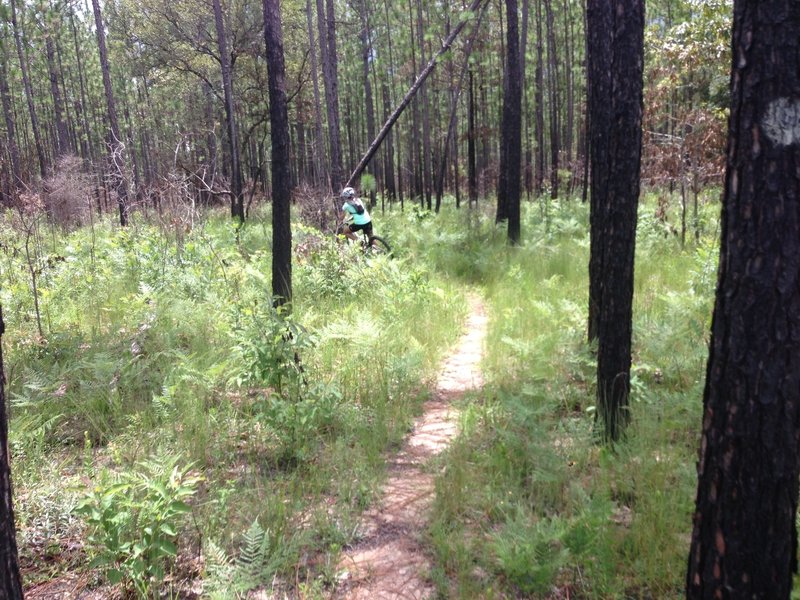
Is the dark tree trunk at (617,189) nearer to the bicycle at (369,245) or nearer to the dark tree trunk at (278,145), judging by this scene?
the dark tree trunk at (278,145)

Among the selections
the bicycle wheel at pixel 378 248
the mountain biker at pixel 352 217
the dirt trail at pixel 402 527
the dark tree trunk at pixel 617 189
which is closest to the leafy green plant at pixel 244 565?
the dirt trail at pixel 402 527

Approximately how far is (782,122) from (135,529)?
10.6 feet

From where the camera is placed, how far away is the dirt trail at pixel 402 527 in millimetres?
2816

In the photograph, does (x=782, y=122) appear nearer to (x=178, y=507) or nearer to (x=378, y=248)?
(x=178, y=507)

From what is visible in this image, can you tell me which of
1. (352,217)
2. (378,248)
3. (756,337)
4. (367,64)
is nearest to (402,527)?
(756,337)

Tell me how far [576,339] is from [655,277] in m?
3.29

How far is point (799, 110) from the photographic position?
1663 mm

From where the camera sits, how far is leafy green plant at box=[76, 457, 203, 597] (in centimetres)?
265

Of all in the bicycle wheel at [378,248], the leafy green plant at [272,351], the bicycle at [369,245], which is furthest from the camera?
the bicycle wheel at [378,248]

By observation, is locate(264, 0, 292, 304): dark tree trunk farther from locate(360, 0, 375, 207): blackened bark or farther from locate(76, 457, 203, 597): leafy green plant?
locate(360, 0, 375, 207): blackened bark

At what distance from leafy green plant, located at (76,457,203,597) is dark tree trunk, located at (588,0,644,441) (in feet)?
9.22

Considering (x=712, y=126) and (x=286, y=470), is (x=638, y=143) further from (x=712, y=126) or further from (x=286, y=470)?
(x=712, y=126)

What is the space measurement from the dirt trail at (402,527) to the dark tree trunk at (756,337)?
143 cm

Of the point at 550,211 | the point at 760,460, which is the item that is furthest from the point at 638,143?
the point at 550,211
